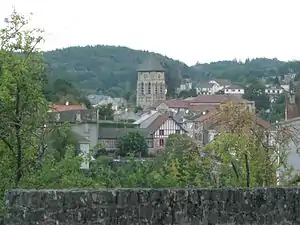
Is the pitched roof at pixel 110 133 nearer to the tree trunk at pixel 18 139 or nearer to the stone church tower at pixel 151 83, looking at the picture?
the tree trunk at pixel 18 139

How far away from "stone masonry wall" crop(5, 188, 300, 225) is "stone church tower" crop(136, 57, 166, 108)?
159893 mm

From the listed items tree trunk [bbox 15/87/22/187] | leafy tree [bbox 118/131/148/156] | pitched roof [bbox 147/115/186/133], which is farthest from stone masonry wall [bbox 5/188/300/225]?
pitched roof [bbox 147/115/186/133]

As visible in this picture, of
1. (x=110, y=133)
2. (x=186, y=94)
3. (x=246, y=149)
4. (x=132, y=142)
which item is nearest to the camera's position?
(x=246, y=149)

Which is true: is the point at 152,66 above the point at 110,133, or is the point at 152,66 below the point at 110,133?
above

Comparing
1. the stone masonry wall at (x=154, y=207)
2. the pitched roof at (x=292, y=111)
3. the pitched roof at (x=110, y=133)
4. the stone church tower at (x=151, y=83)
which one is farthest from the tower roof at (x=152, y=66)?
the stone masonry wall at (x=154, y=207)

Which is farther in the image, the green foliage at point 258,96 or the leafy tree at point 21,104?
the green foliage at point 258,96

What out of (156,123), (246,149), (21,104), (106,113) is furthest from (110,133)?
(21,104)

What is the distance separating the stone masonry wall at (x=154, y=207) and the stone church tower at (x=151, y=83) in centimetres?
15989

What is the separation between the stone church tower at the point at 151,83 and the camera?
6754 inches

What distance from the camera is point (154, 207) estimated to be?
29.7ft

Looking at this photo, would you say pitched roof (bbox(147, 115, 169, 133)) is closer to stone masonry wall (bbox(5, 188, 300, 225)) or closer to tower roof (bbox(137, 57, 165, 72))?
tower roof (bbox(137, 57, 165, 72))

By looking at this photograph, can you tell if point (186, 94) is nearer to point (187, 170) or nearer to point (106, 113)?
point (106, 113)

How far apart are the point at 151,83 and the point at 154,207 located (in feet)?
533

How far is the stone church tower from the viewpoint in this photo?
172m
